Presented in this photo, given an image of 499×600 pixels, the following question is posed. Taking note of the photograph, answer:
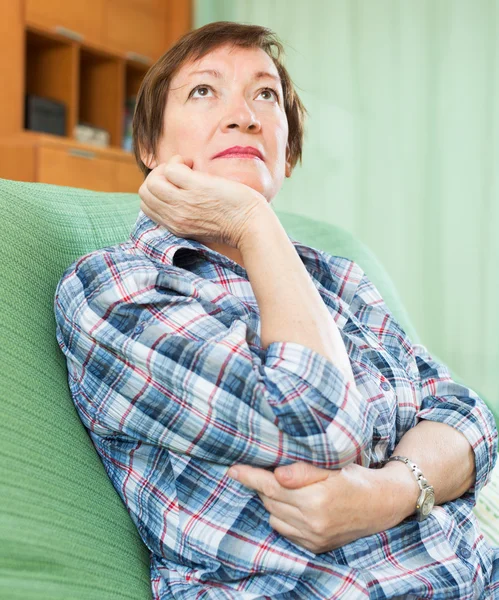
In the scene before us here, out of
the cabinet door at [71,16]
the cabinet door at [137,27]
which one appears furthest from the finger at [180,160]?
the cabinet door at [137,27]

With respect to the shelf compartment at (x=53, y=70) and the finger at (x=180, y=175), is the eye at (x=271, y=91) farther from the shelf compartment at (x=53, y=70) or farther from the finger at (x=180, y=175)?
the shelf compartment at (x=53, y=70)

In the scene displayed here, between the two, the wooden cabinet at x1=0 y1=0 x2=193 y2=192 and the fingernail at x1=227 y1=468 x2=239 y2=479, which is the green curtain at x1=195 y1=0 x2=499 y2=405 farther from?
the fingernail at x1=227 y1=468 x2=239 y2=479

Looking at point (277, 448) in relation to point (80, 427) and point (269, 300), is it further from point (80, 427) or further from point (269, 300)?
point (80, 427)

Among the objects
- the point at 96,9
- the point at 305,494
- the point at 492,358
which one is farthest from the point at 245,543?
the point at 96,9

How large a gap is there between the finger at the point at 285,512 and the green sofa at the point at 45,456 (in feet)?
0.61

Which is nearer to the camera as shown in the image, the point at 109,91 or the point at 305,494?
the point at 305,494

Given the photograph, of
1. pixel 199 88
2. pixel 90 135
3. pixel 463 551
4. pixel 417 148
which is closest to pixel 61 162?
pixel 90 135

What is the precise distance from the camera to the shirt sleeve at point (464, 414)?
1015 millimetres

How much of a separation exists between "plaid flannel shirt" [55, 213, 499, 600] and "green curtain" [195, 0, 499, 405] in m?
2.51

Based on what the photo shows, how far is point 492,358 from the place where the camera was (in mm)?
3271

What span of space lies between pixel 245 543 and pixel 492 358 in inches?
106

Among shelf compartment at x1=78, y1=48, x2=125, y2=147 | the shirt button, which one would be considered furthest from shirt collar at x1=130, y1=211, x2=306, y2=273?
shelf compartment at x1=78, y1=48, x2=125, y2=147

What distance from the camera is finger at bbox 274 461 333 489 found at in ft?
2.60

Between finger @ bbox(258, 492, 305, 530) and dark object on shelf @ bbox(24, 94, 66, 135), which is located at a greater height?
dark object on shelf @ bbox(24, 94, 66, 135)
